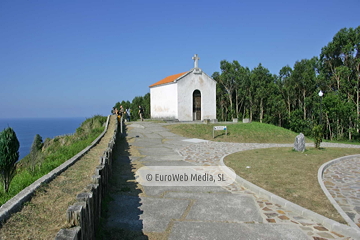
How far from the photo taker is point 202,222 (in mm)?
4504

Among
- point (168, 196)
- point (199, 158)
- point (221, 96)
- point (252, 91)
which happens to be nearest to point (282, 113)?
point (252, 91)

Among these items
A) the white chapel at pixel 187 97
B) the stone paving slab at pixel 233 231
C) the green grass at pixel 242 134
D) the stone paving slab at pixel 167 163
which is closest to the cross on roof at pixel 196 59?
the white chapel at pixel 187 97

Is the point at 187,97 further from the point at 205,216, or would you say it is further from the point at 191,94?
the point at 205,216

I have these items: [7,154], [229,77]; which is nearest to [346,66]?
[229,77]

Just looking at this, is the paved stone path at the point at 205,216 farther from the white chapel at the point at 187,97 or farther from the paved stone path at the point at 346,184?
the white chapel at the point at 187,97

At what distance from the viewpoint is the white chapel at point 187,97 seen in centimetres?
2806

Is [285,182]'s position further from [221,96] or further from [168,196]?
[221,96]

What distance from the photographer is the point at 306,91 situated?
136ft

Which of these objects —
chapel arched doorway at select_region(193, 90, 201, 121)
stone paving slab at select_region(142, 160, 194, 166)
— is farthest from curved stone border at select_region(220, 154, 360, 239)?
chapel arched doorway at select_region(193, 90, 201, 121)

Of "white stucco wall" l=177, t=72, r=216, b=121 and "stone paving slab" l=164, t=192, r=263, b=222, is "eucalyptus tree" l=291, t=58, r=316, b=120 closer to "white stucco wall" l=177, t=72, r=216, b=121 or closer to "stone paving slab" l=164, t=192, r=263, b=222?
"white stucco wall" l=177, t=72, r=216, b=121

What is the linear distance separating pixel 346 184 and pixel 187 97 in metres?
22.1

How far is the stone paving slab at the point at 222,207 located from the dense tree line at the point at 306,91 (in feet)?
108

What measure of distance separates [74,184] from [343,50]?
40179mm

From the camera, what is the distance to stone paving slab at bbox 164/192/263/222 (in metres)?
4.72
